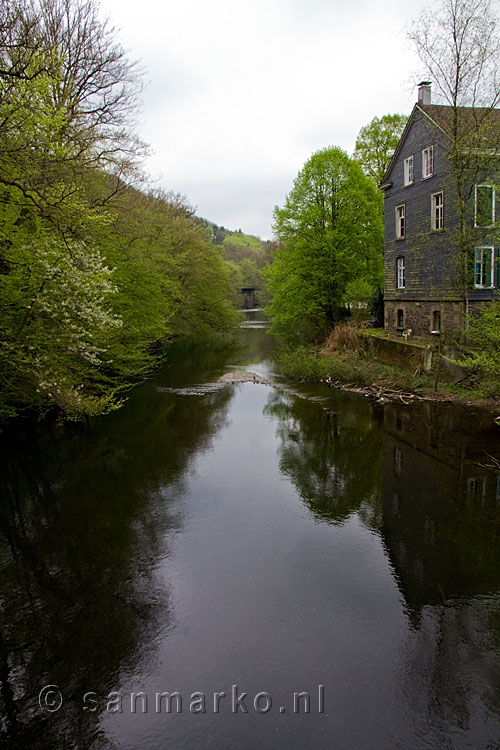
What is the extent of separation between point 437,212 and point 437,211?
0.14 feet

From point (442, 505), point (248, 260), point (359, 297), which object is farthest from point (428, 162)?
point (248, 260)

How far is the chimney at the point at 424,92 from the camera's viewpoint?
24469 millimetres

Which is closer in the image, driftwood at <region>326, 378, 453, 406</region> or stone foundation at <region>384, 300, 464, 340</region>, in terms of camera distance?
driftwood at <region>326, 378, 453, 406</region>

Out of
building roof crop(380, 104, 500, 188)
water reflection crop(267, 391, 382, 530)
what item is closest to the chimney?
building roof crop(380, 104, 500, 188)

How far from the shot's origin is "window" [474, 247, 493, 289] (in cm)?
2072

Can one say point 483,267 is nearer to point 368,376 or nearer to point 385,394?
point 368,376

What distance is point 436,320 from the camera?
22.9 m

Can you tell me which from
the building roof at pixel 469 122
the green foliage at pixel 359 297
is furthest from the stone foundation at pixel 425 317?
the building roof at pixel 469 122

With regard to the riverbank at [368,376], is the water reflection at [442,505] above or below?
below

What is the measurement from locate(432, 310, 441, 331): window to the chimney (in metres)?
10.3

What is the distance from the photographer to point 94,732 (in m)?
5.48

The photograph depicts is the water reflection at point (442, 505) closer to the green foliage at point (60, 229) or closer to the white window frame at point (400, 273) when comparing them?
the green foliage at point (60, 229)

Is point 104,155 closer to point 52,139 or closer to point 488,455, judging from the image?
point 52,139

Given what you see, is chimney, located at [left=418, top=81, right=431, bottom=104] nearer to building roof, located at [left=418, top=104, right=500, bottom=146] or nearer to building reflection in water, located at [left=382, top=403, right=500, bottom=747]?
building roof, located at [left=418, top=104, right=500, bottom=146]
